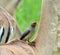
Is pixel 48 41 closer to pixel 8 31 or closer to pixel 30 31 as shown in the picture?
pixel 8 31

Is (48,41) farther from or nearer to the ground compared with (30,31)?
farther from the ground

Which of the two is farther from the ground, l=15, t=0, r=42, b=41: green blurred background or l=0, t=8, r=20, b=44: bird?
l=0, t=8, r=20, b=44: bird

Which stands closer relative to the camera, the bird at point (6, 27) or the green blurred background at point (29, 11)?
the bird at point (6, 27)

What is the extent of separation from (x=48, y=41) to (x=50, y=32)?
0.20 feet

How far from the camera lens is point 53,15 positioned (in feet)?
5.71

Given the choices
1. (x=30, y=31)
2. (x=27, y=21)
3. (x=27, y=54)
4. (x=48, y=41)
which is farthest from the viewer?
(x=27, y=21)

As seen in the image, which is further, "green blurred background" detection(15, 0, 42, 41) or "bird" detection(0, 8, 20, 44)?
"green blurred background" detection(15, 0, 42, 41)

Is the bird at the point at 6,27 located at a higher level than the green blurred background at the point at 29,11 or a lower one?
higher

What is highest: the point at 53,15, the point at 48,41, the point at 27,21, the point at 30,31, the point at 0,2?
the point at 53,15

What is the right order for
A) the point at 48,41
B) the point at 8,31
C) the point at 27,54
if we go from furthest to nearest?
the point at 8,31 → the point at 48,41 → the point at 27,54

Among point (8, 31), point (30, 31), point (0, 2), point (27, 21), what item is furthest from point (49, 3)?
point (27, 21)

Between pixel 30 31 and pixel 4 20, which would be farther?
pixel 30 31

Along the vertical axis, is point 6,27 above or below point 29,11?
above

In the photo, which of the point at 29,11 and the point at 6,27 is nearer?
the point at 6,27
